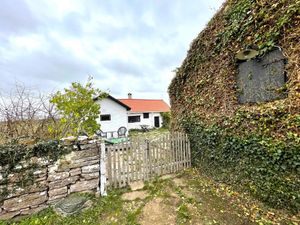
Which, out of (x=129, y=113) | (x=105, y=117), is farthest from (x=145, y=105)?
(x=105, y=117)

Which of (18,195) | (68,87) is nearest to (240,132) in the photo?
(18,195)

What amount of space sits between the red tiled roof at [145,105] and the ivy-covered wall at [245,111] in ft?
59.6

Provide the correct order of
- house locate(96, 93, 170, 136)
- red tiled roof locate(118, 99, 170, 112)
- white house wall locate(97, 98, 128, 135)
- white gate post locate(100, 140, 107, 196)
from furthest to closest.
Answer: red tiled roof locate(118, 99, 170, 112), house locate(96, 93, 170, 136), white house wall locate(97, 98, 128, 135), white gate post locate(100, 140, 107, 196)

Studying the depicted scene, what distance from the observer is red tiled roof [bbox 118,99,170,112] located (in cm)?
2415

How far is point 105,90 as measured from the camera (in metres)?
12.9

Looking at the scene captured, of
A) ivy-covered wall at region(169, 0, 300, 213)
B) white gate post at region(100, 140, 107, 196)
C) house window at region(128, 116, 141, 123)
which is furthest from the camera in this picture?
house window at region(128, 116, 141, 123)

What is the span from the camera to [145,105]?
2547 cm

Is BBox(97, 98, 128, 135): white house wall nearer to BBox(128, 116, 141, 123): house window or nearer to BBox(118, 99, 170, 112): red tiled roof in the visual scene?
BBox(128, 116, 141, 123): house window

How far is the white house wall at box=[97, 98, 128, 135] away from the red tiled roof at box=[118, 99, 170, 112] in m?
3.85

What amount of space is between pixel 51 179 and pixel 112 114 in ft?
50.9

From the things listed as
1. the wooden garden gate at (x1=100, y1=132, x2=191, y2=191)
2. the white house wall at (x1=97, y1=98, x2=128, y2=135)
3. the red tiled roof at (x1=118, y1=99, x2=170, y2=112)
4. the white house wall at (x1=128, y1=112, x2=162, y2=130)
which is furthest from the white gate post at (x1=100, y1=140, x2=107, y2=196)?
the red tiled roof at (x1=118, y1=99, x2=170, y2=112)

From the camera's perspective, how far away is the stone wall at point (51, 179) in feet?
9.94

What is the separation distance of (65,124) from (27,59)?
6786 mm

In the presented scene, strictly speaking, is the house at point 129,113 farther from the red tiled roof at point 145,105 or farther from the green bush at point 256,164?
the green bush at point 256,164
